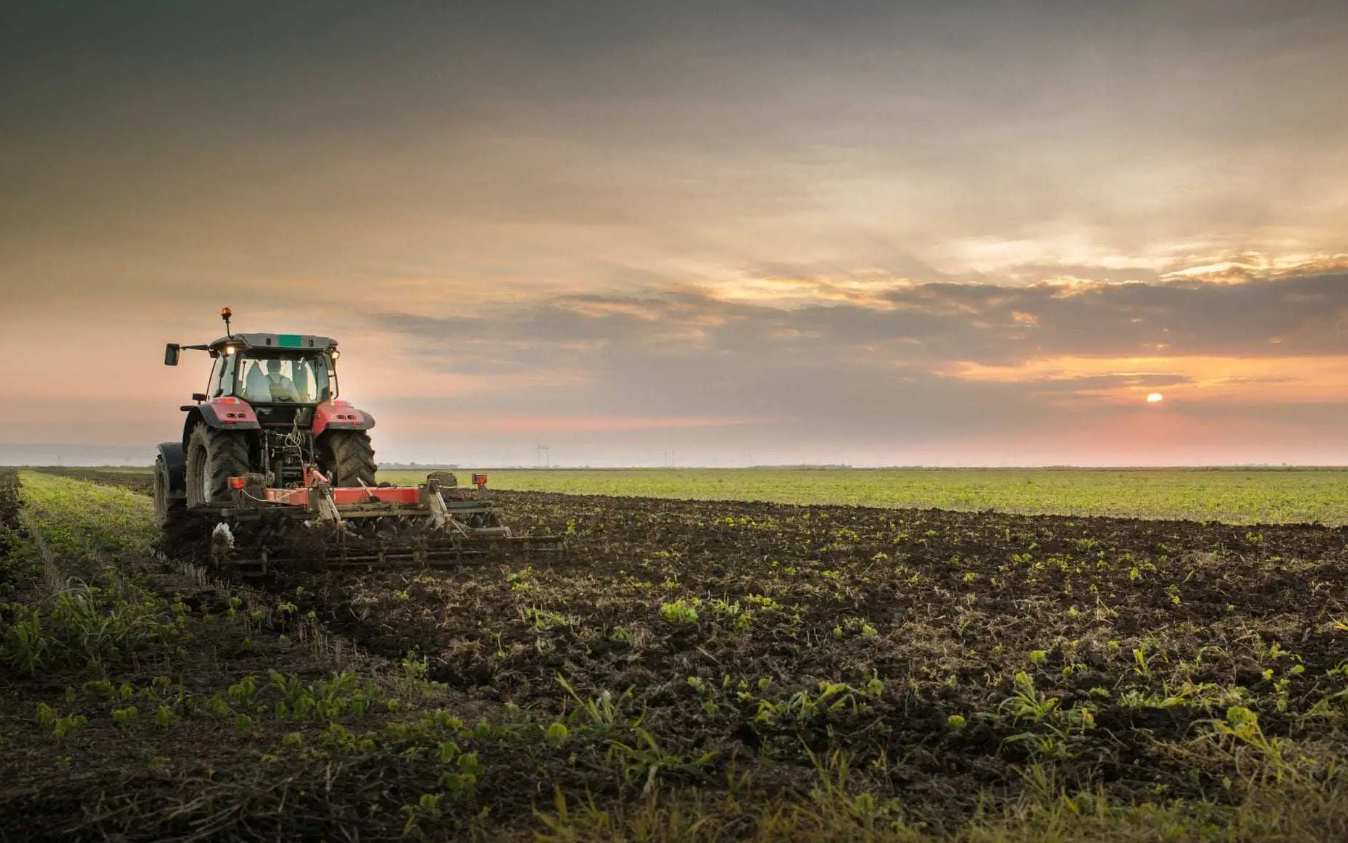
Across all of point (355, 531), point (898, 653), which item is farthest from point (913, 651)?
point (355, 531)

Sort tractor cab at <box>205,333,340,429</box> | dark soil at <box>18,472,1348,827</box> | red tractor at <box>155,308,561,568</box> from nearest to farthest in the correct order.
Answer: dark soil at <box>18,472,1348,827</box> → red tractor at <box>155,308,561,568</box> → tractor cab at <box>205,333,340,429</box>

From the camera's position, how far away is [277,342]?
56.3 ft

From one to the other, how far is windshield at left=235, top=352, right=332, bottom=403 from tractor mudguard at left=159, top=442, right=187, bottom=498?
2.42 m

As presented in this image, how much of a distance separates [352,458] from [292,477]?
168 cm

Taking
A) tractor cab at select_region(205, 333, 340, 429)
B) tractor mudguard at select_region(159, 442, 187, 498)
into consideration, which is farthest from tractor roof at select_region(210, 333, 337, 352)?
tractor mudguard at select_region(159, 442, 187, 498)

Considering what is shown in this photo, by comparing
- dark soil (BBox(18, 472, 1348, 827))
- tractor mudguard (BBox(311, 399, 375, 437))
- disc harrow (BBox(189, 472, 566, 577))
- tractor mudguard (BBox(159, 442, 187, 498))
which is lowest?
dark soil (BBox(18, 472, 1348, 827))

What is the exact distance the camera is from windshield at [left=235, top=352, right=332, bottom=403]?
675 inches

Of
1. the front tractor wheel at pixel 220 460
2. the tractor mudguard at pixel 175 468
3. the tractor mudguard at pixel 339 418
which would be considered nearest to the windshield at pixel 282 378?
the tractor mudguard at pixel 339 418

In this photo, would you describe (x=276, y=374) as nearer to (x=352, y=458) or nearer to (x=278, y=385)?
(x=278, y=385)

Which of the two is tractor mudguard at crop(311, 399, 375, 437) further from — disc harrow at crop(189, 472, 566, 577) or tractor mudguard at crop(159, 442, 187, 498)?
tractor mudguard at crop(159, 442, 187, 498)

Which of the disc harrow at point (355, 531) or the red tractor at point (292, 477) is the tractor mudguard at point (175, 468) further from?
the disc harrow at point (355, 531)

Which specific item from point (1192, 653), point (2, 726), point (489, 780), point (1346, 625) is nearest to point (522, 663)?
point (489, 780)

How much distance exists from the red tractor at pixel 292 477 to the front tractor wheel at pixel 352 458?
0.06 feet

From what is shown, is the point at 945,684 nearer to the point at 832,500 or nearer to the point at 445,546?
the point at 445,546
